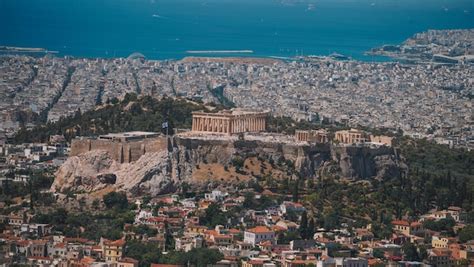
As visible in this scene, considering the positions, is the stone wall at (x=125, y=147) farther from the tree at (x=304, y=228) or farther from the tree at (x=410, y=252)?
the tree at (x=410, y=252)

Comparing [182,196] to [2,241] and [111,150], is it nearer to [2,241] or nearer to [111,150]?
[111,150]

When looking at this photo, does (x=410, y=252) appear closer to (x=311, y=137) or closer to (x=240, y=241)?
(x=240, y=241)

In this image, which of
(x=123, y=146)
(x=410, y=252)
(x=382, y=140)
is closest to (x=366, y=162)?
(x=382, y=140)

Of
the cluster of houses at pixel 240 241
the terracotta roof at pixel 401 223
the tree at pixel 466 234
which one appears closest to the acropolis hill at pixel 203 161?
the cluster of houses at pixel 240 241

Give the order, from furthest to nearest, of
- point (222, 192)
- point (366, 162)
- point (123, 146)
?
point (366, 162) < point (123, 146) < point (222, 192)

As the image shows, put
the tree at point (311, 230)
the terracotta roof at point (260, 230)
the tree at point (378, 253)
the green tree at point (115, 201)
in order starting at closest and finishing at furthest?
the tree at point (378, 253) → the terracotta roof at point (260, 230) → the tree at point (311, 230) → the green tree at point (115, 201)

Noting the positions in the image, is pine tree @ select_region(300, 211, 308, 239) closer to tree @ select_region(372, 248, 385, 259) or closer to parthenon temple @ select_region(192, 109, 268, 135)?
tree @ select_region(372, 248, 385, 259)

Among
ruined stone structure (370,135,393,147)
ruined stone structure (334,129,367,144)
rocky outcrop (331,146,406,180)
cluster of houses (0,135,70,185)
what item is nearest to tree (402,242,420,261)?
rocky outcrop (331,146,406,180)

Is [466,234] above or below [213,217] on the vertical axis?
below
